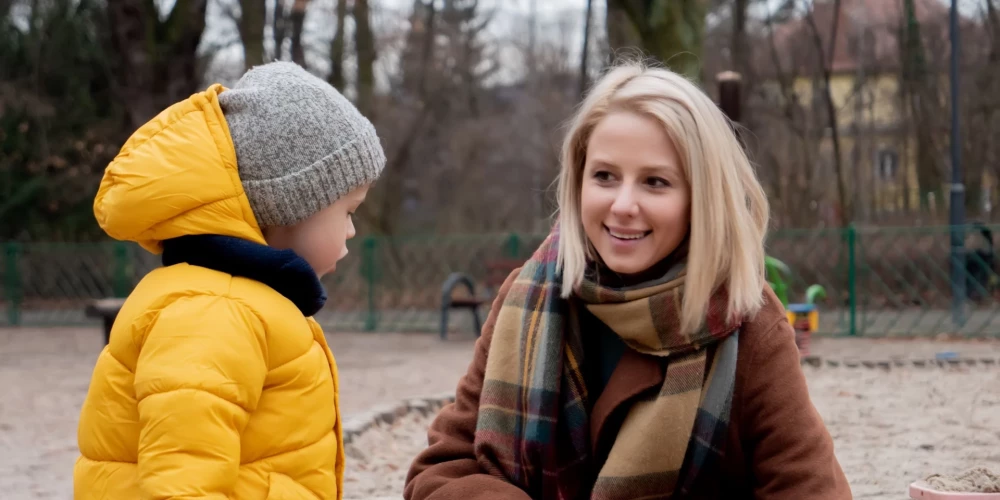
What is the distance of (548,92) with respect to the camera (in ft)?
88.2

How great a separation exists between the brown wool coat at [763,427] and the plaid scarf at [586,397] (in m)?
0.04

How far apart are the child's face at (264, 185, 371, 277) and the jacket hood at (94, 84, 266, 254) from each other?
14 centimetres

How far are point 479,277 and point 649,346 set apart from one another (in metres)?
13.6

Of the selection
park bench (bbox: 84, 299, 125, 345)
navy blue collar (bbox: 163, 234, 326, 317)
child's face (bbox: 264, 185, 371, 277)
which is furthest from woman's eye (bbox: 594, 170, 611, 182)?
park bench (bbox: 84, 299, 125, 345)

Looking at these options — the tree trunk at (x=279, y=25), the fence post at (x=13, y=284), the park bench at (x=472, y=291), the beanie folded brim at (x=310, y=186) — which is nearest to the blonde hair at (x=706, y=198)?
the beanie folded brim at (x=310, y=186)

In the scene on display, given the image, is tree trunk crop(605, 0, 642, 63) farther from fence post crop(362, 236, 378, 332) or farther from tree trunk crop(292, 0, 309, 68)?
tree trunk crop(292, 0, 309, 68)

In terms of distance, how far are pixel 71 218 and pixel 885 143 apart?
1627cm

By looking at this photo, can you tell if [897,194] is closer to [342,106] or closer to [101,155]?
[101,155]

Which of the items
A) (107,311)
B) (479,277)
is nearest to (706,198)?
(107,311)

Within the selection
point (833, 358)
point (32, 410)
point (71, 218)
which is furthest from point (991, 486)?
point (71, 218)

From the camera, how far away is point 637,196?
2.20 metres

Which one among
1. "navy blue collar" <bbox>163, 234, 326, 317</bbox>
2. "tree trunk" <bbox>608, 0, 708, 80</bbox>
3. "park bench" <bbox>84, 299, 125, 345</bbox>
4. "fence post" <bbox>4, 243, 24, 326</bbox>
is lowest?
"fence post" <bbox>4, 243, 24, 326</bbox>

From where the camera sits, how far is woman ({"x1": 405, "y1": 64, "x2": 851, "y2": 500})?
A: 2.09 meters

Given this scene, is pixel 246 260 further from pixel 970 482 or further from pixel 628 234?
pixel 970 482
